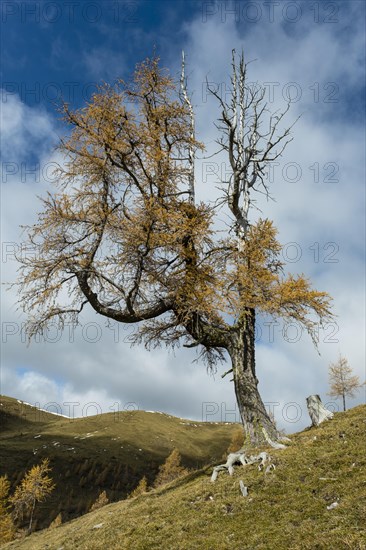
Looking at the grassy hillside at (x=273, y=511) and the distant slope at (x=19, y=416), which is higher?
the distant slope at (x=19, y=416)

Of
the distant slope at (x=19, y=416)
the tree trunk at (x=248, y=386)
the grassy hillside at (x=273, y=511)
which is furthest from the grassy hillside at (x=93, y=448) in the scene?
the grassy hillside at (x=273, y=511)

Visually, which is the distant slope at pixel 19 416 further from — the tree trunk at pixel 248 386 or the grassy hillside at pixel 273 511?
the grassy hillside at pixel 273 511

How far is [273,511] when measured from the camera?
936 centimetres

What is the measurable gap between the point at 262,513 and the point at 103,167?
12991 millimetres

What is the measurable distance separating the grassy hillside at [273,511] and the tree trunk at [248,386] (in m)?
2.11

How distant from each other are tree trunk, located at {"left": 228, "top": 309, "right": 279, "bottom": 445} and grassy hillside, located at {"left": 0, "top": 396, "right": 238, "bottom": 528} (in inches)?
2441

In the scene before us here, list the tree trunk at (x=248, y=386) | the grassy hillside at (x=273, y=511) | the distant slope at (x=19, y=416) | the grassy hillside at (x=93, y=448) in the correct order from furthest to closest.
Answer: the distant slope at (x=19, y=416) → the grassy hillside at (x=93, y=448) → the tree trunk at (x=248, y=386) → the grassy hillside at (x=273, y=511)

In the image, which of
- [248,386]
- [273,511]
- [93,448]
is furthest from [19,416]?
[273,511]

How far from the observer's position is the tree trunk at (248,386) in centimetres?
1516

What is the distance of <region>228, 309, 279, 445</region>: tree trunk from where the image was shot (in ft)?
49.8

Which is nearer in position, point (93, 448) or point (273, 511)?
point (273, 511)

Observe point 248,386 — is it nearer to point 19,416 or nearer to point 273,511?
point 273,511

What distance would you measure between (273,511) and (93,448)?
102 metres

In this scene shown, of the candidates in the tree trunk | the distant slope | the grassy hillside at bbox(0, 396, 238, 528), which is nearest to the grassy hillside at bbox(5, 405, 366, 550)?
the tree trunk
